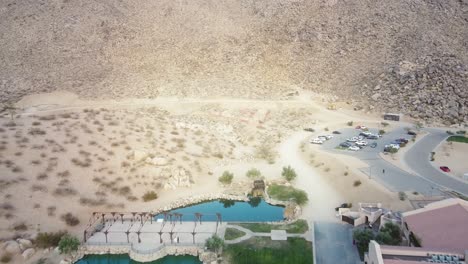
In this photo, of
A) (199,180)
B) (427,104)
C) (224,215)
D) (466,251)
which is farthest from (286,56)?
(466,251)

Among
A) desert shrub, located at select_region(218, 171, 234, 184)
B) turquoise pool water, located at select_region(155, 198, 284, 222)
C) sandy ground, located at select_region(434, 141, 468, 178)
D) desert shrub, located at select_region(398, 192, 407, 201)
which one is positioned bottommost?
turquoise pool water, located at select_region(155, 198, 284, 222)

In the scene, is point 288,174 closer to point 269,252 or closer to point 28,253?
point 269,252

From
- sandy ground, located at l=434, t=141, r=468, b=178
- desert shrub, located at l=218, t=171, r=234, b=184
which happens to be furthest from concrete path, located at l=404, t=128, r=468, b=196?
desert shrub, located at l=218, t=171, r=234, b=184

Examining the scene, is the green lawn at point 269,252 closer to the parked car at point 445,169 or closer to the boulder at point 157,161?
the boulder at point 157,161

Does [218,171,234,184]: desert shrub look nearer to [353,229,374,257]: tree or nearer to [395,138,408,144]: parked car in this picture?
[353,229,374,257]: tree

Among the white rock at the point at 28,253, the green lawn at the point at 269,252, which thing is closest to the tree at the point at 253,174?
the green lawn at the point at 269,252

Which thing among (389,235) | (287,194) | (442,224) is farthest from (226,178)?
(442,224)
